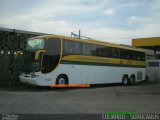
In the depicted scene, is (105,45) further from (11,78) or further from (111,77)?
(11,78)

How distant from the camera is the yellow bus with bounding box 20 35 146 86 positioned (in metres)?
19.5

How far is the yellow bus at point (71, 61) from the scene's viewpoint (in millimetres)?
19469

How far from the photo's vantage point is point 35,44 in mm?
20203

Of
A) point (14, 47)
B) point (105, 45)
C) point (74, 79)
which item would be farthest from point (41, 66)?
point (105, 45)

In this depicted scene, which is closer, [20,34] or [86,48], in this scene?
[86,48]

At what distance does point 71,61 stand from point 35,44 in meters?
2.55

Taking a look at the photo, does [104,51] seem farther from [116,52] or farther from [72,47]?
[72,47]

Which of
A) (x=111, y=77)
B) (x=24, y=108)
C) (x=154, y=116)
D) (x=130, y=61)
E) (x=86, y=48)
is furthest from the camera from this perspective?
(x=130, y=61)

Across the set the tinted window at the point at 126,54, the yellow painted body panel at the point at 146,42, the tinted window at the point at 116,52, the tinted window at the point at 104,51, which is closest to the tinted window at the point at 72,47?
the tinted window at the point at 104,51

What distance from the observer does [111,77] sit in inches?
997

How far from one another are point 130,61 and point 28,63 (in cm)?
1060

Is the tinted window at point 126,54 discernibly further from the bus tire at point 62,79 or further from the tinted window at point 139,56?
the bus tire at point 62,79

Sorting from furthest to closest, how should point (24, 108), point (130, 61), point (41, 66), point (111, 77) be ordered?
point (130, 61)
point (111, 77)
point (41, 66)
point (24, 108)

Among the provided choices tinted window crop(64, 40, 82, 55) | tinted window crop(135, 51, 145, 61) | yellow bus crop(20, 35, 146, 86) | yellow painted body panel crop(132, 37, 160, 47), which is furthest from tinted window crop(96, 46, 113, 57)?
yellow painted body panel crop(132, 37, 160, 47)
